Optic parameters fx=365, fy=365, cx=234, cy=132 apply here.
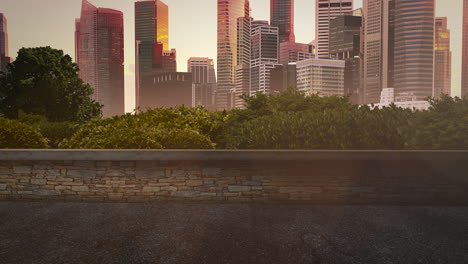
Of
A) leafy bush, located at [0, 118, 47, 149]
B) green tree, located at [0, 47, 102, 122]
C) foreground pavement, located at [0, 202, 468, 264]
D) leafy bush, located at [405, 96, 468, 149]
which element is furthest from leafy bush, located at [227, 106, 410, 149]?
green tree, located at [0, 47, 102, 122]

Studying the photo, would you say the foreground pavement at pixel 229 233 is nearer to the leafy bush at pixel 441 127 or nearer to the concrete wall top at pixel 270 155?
the concrete wall top at pixel 270 155

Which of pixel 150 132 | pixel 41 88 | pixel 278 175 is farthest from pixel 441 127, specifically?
pixel 41 88

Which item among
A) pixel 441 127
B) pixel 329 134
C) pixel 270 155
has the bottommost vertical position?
pixel 270 155

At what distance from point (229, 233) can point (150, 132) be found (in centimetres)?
424

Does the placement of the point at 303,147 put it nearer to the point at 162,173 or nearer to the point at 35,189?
the point at 162,173

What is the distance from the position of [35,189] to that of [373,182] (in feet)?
25.7

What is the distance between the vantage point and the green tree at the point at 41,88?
33594mm

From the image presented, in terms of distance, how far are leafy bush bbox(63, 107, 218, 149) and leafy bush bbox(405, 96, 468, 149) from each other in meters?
5.31

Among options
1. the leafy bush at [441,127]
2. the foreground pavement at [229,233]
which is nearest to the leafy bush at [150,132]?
the foreground pavement at [229,233]

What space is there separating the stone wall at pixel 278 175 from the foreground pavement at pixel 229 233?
314 mm

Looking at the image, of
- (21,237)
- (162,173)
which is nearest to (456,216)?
(162,173)

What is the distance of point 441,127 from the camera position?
9172mm

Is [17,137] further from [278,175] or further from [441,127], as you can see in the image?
[441,127]

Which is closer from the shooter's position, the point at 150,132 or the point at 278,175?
the point at 278,175
